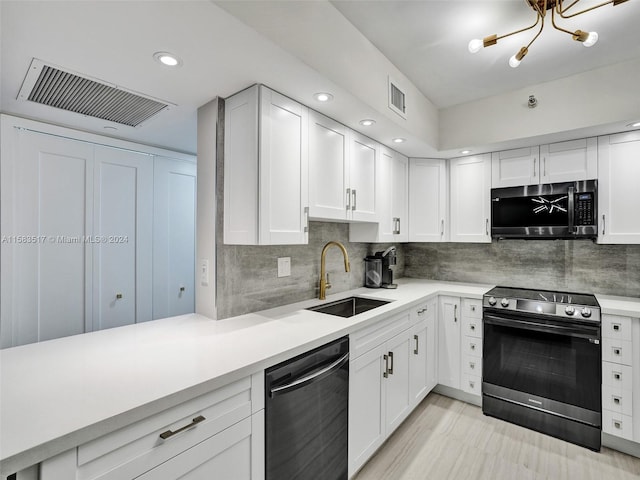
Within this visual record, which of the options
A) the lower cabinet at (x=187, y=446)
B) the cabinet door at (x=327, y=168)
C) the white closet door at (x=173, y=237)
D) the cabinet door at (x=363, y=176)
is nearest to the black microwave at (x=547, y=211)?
the cabinet door at (x=363, y=176)

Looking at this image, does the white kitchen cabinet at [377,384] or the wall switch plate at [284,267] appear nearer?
the white kitchen cabinet at [377,384]

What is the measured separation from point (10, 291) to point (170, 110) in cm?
148

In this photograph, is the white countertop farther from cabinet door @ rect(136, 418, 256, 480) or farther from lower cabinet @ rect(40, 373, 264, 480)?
cabinet door @ rect(136, 418, 256, 480)

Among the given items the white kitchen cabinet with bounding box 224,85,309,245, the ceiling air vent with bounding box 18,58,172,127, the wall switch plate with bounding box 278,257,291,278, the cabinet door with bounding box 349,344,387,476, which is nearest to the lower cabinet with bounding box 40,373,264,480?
the cabinet door with bounding box 349,344,387,476

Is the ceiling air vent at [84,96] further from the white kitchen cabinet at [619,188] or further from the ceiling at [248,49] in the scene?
the white kitchen cabinet at [619,188]

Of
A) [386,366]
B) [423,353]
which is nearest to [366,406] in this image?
[386,366]

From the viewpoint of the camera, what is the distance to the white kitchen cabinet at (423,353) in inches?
94.9

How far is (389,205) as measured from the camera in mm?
2770

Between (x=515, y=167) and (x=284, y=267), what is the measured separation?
2.24 m

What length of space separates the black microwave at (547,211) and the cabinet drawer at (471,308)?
0.65m

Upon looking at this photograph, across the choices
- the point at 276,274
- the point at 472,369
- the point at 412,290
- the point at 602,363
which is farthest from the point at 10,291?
the point at 602,363

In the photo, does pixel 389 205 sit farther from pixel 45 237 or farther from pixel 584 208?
pixel 45 237

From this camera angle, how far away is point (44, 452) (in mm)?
734

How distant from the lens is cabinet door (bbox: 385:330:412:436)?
2072 mm
